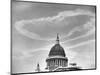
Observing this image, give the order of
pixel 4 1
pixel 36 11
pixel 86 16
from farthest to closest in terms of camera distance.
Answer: pixel 86 16 < pixel 36 11 < pixel 4 1

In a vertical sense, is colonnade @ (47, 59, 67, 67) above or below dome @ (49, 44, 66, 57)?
below

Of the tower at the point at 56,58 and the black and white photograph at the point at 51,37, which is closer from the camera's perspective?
the black and white photograph at the point at 51,37

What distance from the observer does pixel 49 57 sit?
2240 millimetres

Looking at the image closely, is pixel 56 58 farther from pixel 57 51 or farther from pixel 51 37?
pixel 51 37

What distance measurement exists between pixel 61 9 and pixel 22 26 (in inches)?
21.0

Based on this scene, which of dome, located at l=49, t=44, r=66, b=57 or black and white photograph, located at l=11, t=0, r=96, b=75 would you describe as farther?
dome, located at l=49, t=44, r=66, b=57

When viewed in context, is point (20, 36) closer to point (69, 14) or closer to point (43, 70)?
point (43, 70)

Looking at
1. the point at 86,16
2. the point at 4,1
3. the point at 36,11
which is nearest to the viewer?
the point at 4,1

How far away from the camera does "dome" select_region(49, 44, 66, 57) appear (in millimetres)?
2254

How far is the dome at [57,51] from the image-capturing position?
7.39 ft

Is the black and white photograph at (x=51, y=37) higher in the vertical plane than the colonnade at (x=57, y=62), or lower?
higher

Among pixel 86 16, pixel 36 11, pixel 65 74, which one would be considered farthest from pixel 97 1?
pixel 65 74

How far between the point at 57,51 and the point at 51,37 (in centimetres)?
19

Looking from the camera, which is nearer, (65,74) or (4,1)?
(4,1)
